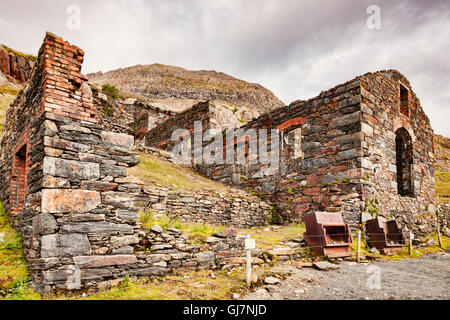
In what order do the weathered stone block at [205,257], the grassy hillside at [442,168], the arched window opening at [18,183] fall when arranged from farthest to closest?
the grassy hillside at [442,168] → the arched window opening at [18,183] → the weathered stone block at [205,257]

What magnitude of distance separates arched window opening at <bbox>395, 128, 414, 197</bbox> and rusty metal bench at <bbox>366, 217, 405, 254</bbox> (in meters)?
3.54

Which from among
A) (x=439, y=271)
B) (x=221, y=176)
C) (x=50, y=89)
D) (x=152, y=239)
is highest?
(x=50, y=89)

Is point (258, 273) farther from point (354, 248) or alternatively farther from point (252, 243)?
point (354, 248)

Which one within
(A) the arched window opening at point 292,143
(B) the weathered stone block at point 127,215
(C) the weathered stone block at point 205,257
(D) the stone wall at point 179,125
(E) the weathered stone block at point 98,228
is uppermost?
(D) the stone wall at point 179,125

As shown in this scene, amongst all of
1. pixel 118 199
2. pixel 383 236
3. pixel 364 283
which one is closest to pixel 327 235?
pixel 383 236

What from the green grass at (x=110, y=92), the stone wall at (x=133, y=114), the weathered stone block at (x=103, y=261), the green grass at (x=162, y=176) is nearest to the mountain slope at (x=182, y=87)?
the green grass at (x=110, y=92)

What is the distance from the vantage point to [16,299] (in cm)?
379

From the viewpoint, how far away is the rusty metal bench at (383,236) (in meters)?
7.09

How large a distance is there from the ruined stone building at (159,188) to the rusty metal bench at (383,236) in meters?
0.39

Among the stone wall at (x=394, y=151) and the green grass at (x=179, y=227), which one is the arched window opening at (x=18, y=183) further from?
the stone wall at (x=394, y=151)

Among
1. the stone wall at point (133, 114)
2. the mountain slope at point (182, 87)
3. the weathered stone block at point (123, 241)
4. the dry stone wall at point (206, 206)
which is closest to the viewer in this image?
the weathered stone block at point (123, 241)

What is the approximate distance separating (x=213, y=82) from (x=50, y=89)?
63.3 meters
